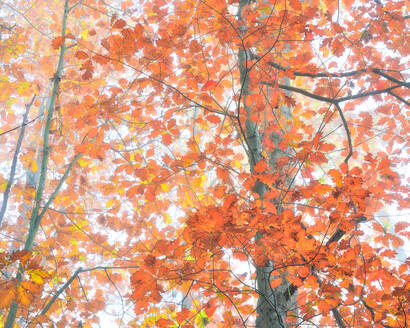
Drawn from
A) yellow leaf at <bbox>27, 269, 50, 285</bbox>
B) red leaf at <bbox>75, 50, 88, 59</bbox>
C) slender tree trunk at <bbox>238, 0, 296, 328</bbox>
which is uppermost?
red leaf at <bbox>75, 50, 88, 59</bbox>

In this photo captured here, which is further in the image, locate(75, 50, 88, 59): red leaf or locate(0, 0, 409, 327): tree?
locate(75, 50, 88, 59): red leaf

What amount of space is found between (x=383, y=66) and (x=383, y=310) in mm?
2511

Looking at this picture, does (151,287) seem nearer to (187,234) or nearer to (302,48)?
(187,234)

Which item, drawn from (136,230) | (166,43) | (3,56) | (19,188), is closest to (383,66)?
(166,43)

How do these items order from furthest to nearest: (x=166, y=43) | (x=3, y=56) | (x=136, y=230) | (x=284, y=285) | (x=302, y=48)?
(x=3, y=56)
(x=136, y=230)
(x=302, y=48)
(x=166, y=43)
(x=284, y=285)

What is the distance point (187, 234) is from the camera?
1765 millimetres

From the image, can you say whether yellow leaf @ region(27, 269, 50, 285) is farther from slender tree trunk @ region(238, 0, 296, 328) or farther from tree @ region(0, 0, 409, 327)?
slender tree trunk @ region(238, 0, 296, 328)

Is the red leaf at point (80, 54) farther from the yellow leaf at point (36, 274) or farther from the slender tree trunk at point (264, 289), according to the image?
the yellow leaf at point (36, 274)


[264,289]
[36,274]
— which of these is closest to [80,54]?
[36,274]

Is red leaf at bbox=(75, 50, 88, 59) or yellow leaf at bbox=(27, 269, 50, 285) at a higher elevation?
red leaf at bbox=(75, 50, 88, 59)

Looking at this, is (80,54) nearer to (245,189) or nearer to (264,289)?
(245,189)

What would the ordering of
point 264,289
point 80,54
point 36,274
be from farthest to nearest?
point 80,54
point 264,289
point 36,274

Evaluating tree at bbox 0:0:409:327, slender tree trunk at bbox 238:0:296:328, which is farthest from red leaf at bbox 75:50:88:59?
slender tree trunk at bbox 238:0:296:328

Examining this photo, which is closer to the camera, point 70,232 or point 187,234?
point 187,234
